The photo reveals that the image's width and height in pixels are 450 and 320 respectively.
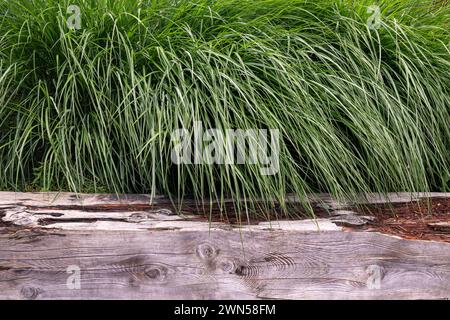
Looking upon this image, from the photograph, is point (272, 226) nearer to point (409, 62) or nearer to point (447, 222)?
point (447, 222)

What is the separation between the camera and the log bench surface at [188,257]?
247 cm

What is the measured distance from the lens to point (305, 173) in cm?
280

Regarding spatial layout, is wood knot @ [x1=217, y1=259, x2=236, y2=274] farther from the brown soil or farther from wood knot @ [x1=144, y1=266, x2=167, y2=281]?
the brown soil

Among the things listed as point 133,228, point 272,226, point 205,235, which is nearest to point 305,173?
point 272,226

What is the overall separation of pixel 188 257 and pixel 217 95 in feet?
2.33

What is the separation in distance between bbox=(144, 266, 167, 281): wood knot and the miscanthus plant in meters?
0.32

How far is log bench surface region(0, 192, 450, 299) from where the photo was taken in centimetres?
247

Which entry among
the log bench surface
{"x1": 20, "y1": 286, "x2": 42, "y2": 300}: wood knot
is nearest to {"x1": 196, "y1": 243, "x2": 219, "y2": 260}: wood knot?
the log bench surface

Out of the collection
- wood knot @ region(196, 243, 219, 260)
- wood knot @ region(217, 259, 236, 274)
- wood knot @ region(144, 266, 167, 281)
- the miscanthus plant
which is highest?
the miscanthus plant

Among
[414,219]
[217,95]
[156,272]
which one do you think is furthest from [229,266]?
[414,219]

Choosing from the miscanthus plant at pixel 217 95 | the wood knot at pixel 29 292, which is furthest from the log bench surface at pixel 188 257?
the miscanthus plant at pixel 217 95

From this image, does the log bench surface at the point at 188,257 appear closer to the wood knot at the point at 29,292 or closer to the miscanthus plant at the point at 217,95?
the wood knot at the point at 29,292

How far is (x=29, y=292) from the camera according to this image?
8.17ft

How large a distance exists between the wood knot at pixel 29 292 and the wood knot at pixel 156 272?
1.44 feet
